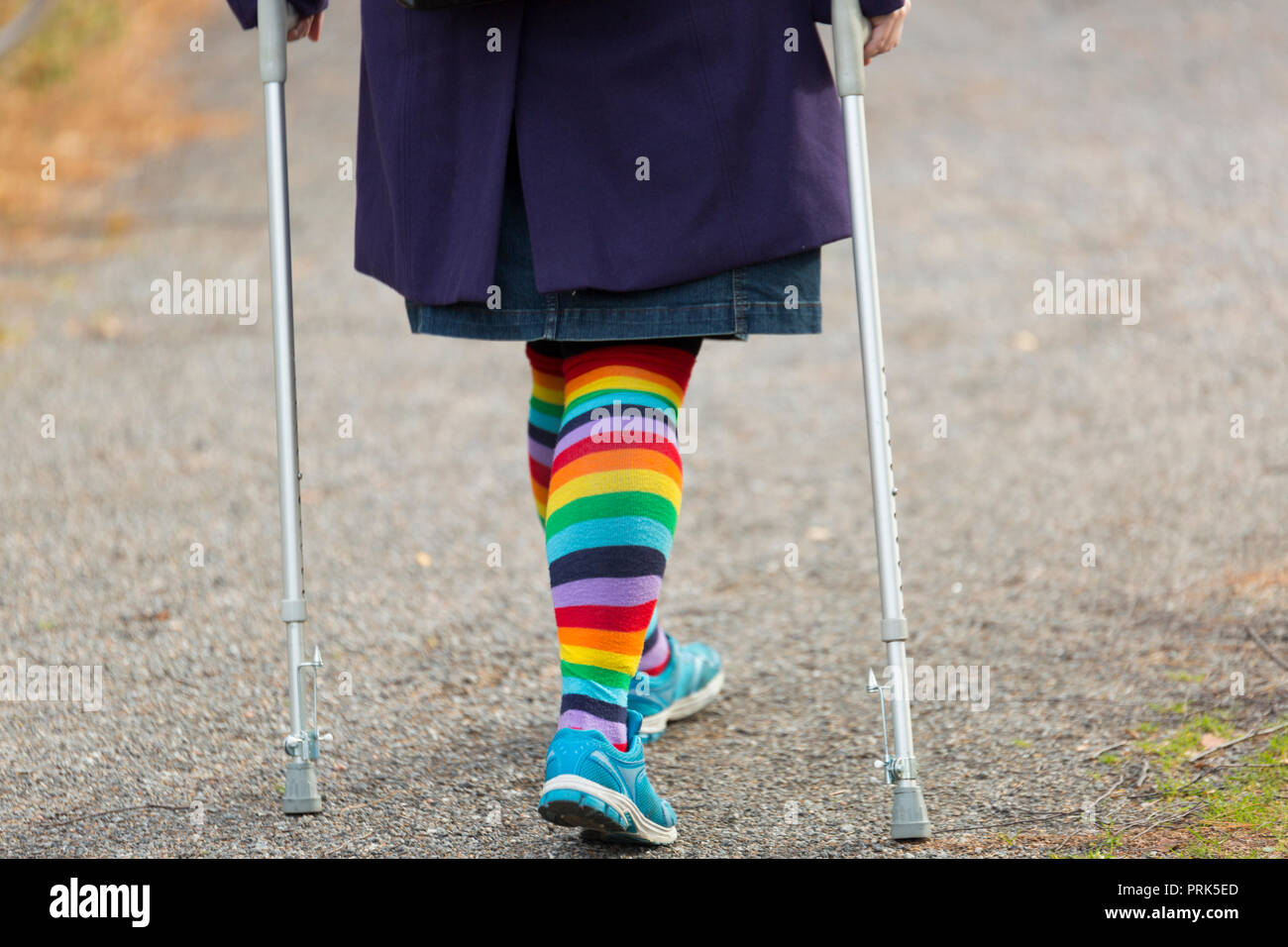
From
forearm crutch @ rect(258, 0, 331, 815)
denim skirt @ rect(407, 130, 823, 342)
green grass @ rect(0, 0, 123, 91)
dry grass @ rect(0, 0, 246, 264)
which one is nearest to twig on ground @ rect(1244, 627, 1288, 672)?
denim skirt @ rect(407, 130, 823, 342)

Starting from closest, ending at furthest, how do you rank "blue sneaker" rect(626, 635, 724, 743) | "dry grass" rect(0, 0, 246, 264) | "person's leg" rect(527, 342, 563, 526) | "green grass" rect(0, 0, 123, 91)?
"person's leg" rect(527, 342, 563, 526)
"blue sneaker" rect(626, 635, 724, 743)
"dry grass" rect(0, 0, 246, 264)
"green grass" rect(0, 0, 123, 91)

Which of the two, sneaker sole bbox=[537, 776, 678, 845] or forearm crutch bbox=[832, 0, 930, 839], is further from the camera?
forearm crutch bbox=[832, 0, 930, 839]

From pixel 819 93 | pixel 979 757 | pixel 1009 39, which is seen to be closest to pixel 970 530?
pixel 979 757

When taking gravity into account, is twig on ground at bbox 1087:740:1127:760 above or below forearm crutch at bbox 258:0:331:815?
below

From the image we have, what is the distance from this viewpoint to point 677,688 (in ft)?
9.37

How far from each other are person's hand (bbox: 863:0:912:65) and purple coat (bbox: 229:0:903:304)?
0.15 metres

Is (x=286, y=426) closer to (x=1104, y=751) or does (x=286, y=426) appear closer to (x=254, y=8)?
(x=254, y=8)

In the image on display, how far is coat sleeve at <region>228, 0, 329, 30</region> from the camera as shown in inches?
98.3

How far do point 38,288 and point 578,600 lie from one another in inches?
219

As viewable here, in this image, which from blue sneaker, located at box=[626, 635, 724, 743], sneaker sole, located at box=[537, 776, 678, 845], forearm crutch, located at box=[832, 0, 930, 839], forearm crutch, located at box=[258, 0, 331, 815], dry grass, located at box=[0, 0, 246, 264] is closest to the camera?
sneaker sole, located at box=[537, 776, 678, 845]

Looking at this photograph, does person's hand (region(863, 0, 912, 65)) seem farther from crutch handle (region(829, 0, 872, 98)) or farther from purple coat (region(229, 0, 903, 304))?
purple coat (region(229, 0, 903, 304))

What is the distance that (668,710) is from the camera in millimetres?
2826

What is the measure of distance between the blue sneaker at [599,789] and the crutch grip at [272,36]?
1.18m

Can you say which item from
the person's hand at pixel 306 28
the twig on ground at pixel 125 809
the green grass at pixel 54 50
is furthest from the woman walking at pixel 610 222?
the green grass at pixel 54 50
